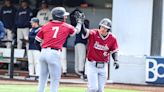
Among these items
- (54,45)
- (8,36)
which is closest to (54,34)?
(54,45)

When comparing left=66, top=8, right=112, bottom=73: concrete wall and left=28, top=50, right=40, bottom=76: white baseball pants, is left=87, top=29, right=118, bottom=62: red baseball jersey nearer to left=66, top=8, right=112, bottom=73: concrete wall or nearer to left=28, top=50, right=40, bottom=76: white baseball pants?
left=28, top=50, right=40, bottom=76: white baseball pants

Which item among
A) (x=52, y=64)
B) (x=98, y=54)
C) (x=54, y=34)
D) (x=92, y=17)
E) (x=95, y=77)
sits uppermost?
(x=92, y=17)

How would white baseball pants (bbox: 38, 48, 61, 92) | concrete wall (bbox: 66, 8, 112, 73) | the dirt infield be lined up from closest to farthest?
white baseball pants (bbox: 38, 48, 61, 92) → the dirt infield → concrete wall (bbox: 66, 8, 112, 73)

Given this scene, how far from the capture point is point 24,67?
19688 mm

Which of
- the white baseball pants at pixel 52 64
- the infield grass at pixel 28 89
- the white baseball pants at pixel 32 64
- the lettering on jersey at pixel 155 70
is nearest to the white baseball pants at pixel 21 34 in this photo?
the white baseball pants at pixel 32 64

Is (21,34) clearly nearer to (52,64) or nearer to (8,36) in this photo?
(8,36)

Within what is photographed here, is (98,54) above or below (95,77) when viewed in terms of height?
above

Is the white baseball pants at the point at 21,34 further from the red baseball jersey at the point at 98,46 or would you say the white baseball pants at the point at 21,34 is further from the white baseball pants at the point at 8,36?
the red baseball jersey at the point at 98,46

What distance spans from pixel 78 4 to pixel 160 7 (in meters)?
3.41

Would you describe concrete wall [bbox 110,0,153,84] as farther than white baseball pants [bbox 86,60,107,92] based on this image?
Yes

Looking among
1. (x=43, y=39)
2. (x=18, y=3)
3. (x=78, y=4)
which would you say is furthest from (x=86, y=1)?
(x=43, y=39)

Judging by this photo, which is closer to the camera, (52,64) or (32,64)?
(52,64)

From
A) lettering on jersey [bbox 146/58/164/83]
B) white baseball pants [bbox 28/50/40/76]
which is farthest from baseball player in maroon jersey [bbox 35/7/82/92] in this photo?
lettering on jersey [bbox 146/58/164/83]

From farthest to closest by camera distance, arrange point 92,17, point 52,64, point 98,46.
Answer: point 92,17
point 98,46
point 52,64
